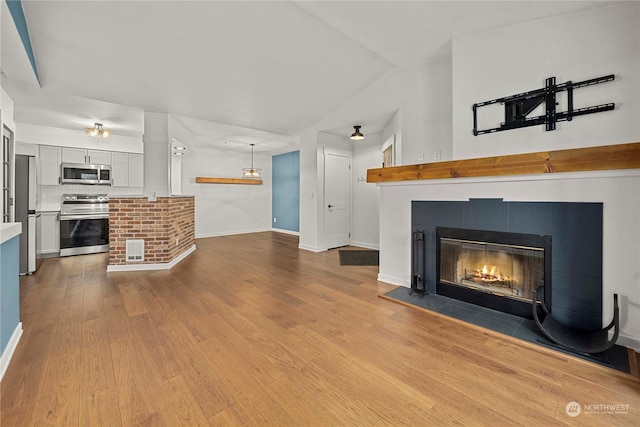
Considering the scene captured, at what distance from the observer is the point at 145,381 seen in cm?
158

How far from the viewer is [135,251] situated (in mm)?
4121

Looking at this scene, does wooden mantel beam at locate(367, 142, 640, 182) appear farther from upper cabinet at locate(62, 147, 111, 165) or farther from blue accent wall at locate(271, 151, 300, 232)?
upper cabinet at locate(62, 147, 111, 165)

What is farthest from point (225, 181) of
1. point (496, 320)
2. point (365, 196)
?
point (496, 320)

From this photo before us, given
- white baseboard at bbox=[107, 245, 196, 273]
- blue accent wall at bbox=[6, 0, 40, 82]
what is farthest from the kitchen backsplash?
blue accent wall at bbox=[6, 0, 40, 82]

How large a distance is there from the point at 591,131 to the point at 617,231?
0.85 meters

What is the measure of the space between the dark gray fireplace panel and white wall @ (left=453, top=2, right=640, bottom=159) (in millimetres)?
566

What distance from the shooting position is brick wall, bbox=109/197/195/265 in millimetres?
4066

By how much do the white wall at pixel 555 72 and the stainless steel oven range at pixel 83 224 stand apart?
6.41 meters

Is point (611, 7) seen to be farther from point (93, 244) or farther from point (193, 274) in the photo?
point (93, 244)

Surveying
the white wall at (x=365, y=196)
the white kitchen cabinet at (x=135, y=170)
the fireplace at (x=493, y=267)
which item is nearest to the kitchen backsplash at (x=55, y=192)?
the white kitchen cabinet at (x=135, y=170)

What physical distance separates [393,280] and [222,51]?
3.35 metres

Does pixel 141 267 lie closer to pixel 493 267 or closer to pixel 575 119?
pixel 493 267

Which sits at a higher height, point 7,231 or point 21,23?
point 21,23

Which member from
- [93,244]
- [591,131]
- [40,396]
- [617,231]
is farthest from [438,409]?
[93,244]
